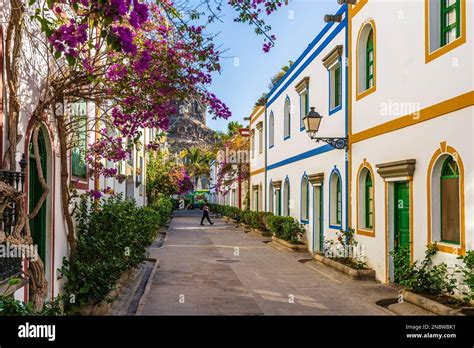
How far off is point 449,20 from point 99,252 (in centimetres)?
707

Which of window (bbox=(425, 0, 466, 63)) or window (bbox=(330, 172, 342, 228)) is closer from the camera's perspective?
window (bbox=(425, 0, 466, 63))

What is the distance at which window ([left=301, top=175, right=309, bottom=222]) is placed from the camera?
19.3m

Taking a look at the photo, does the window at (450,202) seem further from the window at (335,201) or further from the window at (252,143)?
the window at (252,143)

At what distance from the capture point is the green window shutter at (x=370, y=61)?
13.0 metres

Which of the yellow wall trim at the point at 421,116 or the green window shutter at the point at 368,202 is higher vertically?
the yellow wall trim at the point at 421,116

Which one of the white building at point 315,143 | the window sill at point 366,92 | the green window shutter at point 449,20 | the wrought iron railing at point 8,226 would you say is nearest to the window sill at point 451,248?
the green window shutter at point 449,20

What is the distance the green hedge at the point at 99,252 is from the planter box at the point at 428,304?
16.0ft

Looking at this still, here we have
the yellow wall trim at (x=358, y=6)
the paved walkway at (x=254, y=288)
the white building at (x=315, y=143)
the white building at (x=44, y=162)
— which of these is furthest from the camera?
the white building at (x=315, y=143)

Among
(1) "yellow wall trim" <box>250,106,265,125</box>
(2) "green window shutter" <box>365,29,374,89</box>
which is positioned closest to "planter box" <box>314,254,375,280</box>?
(2) "green window shutter" <box>365,29,374,89</box>

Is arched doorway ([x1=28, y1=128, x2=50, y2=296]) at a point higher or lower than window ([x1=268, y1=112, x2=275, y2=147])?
lower

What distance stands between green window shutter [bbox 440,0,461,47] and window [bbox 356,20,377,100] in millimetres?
3489

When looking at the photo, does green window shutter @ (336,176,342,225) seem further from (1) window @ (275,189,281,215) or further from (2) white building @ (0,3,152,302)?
(1) window @ (275,189,281,215)
